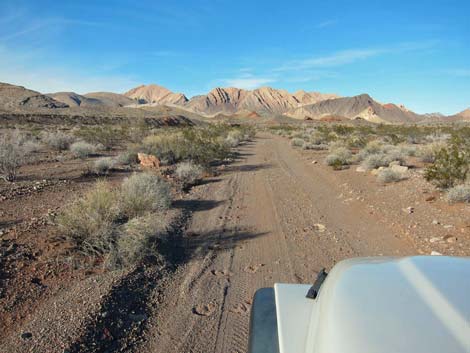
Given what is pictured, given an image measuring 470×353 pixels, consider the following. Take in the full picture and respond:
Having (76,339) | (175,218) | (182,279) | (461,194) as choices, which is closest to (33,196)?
(175,218)

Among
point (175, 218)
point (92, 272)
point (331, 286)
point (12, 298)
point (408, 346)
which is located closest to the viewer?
point (408, 346)

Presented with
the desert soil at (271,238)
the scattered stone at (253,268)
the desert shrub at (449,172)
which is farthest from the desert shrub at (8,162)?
the desert shrub at (449,172)

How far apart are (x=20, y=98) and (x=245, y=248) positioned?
94807mm

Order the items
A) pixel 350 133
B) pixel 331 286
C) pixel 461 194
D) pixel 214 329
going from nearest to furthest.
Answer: pixel 331 286, pixel 214 329, pixel 461 194, pixel 350 133

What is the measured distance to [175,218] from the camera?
7.78 m

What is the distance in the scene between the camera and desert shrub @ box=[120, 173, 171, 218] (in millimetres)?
7086

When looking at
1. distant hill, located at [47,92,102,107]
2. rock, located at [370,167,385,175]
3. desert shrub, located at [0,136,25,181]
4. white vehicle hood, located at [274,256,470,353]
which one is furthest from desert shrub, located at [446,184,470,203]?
distant hill, located at [47,92,102,107]

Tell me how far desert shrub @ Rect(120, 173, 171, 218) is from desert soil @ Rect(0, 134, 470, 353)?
67cm

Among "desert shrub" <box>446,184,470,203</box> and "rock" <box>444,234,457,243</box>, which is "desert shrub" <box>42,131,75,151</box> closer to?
"desert shrub" <box>446,184,470,203</box>

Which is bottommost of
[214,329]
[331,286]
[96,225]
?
[214,329]

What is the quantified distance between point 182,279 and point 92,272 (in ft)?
4.31

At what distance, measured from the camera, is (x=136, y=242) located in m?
5.40

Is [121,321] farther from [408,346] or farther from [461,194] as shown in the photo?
[461,194]

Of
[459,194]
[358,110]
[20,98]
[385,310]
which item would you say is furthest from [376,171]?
[358,110]
